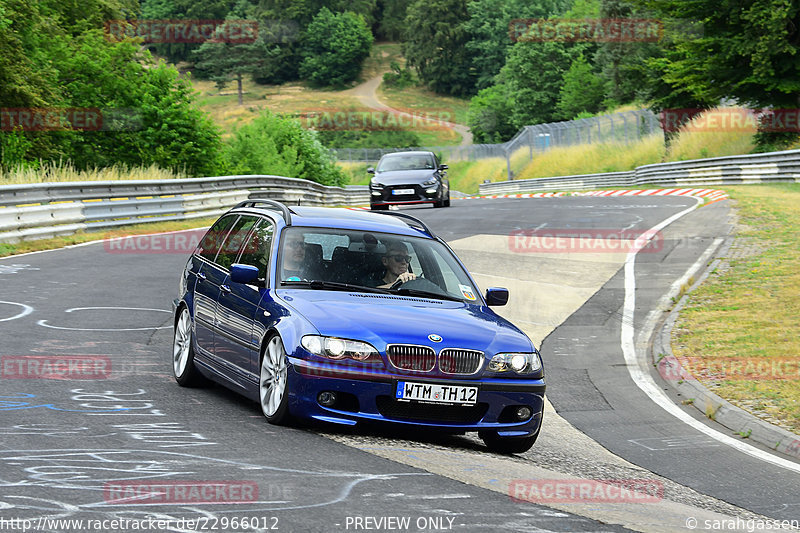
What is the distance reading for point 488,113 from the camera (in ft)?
392

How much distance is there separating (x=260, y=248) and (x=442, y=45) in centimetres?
15787

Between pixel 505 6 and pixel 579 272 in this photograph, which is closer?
pixel 579 272

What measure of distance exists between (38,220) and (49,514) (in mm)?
17260

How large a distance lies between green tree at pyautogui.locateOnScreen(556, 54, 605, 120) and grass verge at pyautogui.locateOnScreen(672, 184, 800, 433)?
75814 mm

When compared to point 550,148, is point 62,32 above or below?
above

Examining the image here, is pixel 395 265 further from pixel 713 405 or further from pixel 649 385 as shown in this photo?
pixel 649 385

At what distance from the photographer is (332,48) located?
577 feet

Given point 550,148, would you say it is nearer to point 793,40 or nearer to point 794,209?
point 793,40

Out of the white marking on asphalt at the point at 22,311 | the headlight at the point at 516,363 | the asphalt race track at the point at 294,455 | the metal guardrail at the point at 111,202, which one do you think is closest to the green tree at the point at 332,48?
the metal guardrail at the point at 111,202

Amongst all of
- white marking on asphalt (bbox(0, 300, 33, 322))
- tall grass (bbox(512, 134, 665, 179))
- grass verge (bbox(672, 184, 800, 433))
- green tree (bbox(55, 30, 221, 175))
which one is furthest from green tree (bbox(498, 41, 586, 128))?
white marking on asphalt (bbox(0, 300, 33, 322))

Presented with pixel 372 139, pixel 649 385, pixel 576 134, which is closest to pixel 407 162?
pixel 649 385

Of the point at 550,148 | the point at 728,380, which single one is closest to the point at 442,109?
the point at 550,148

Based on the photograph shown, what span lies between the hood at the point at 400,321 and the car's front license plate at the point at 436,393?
275mm

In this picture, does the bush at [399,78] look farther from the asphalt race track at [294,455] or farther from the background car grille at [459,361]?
the background car grille at [459,361]
